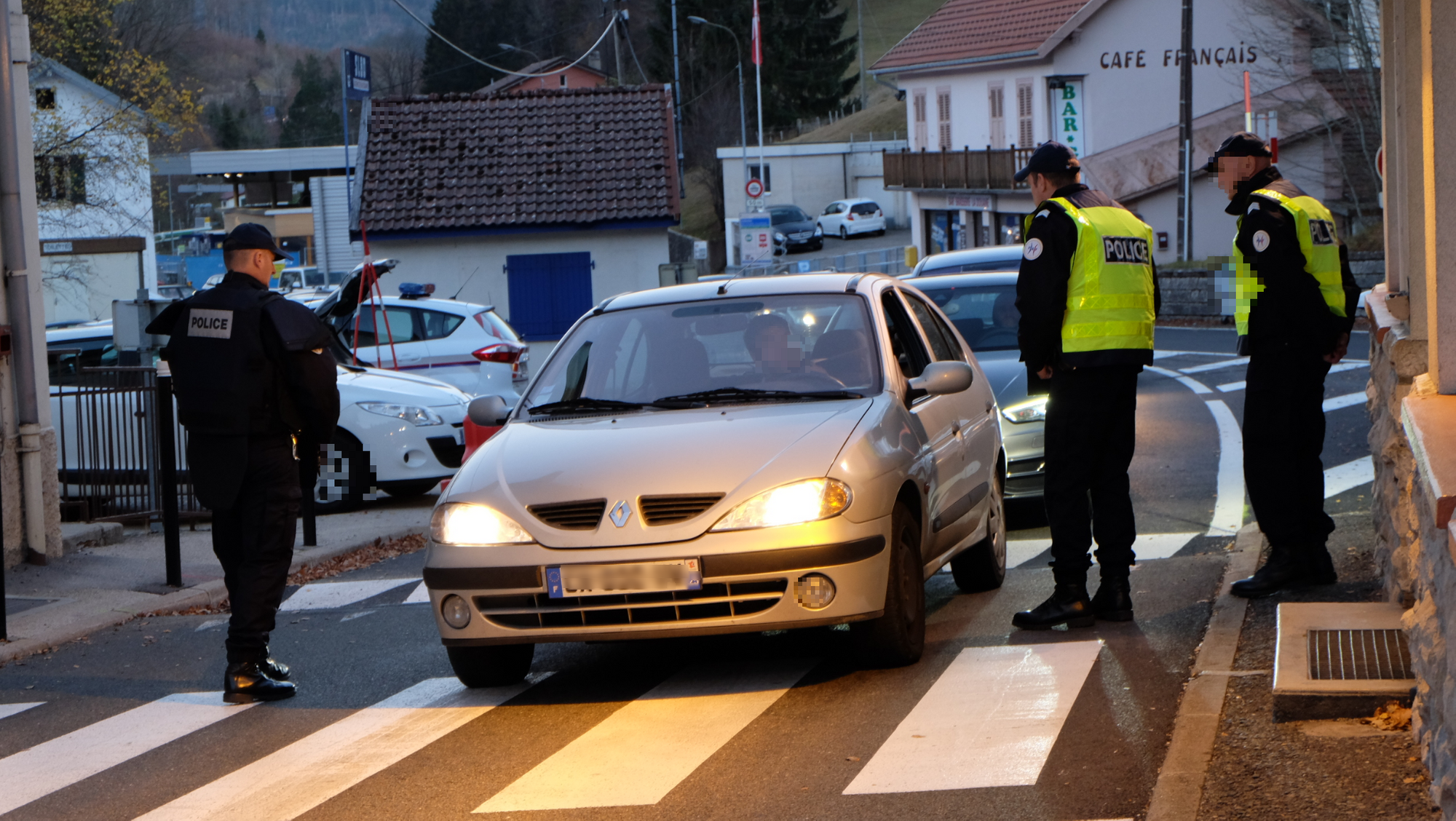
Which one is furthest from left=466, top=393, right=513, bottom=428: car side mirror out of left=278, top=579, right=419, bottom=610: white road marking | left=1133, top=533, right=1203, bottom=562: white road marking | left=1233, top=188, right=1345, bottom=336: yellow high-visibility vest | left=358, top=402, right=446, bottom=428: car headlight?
left=358, top=402, right=446, bottom=428: car headlight

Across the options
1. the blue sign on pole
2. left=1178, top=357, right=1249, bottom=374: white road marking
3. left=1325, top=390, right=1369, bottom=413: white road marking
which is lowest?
left=1325, top=390, right=1369, bottom=413: white road marking

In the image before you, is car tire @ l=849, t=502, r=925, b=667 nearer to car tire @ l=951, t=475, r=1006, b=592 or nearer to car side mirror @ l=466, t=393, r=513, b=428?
car tire @ l=951, t=475, r=1006, b=592

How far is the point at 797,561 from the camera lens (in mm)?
6016

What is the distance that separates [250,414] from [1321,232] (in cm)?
446

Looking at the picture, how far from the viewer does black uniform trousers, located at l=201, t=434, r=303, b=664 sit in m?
6.78

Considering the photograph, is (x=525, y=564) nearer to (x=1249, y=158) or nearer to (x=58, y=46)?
(x=1249, y=158)

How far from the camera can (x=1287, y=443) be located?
727 centimetres

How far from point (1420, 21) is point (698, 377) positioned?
3085mm

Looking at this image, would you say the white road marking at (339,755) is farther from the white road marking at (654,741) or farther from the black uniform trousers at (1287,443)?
the black uniform trousers at (1287,443)

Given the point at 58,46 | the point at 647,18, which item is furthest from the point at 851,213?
the point at 58,46

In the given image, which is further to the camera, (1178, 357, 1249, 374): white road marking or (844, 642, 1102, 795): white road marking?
(1178, 357, 1249, 374): white road marking

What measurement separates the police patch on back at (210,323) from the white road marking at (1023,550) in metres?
4.70

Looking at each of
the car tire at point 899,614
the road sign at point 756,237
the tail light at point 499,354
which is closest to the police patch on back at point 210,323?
the car tire at point 899,614

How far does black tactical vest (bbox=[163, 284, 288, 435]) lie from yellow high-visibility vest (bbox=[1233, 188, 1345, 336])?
13.0 feet
